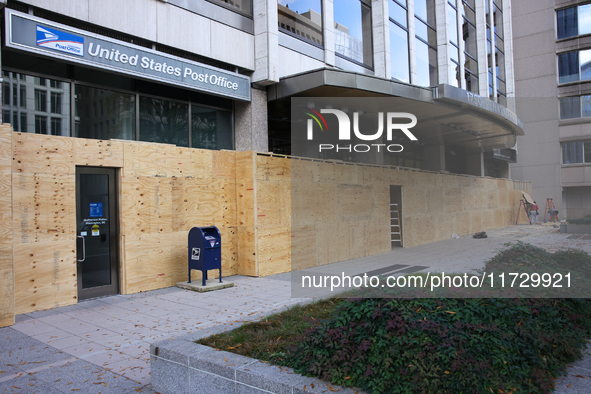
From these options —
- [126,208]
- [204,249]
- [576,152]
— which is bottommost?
[204,249]

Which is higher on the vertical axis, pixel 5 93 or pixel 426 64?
pixel 426 64

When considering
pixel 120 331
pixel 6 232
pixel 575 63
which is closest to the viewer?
pixel 120 331

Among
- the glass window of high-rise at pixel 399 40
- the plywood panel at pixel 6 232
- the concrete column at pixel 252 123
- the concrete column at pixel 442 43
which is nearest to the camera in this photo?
the plywood panel at pixel 6 232

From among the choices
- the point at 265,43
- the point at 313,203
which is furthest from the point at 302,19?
the point at 313,203

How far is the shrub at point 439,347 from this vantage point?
3.21m

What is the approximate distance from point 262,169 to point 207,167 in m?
1.42

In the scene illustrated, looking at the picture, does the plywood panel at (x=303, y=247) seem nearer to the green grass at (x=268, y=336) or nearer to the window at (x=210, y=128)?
the window at (x=210, y=128)

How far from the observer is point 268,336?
16.6 feet

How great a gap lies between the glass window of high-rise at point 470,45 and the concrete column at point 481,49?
212 millimetres

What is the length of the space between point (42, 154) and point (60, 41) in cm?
241

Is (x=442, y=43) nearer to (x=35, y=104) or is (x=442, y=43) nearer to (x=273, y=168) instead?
(x=273, y=168)

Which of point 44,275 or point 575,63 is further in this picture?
point 575,63

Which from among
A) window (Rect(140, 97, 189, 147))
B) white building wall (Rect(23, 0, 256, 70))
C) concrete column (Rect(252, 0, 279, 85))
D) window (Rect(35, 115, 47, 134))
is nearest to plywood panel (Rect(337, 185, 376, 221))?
concrete column (Rect(252, 0, 279, 85))

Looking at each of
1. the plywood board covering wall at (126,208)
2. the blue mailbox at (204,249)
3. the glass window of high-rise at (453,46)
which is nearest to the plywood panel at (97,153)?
the plywood board covering wall at (126,208)
